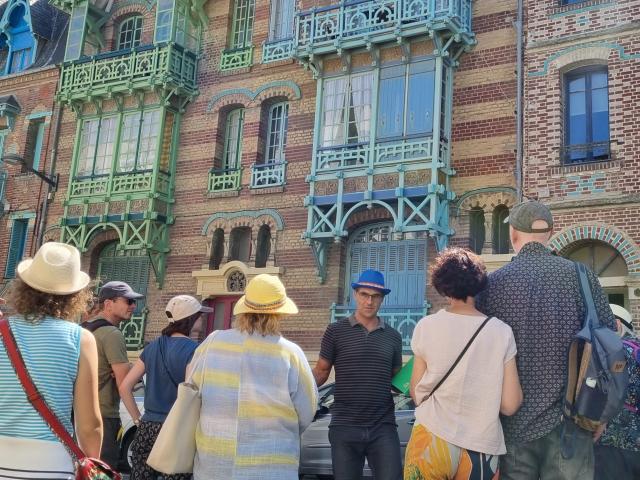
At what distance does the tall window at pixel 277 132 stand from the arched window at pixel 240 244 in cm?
185

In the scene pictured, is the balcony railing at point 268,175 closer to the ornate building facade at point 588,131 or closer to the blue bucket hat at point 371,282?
the ornate building facade at point 588,131

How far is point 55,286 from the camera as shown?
3.72 metres

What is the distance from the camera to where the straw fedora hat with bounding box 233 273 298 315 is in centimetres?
450

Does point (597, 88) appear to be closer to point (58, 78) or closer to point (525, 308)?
point (525, 308)

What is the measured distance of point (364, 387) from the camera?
18.3 ft

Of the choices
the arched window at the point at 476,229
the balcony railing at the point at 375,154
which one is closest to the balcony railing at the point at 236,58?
the balcony railing at the point at 375,154

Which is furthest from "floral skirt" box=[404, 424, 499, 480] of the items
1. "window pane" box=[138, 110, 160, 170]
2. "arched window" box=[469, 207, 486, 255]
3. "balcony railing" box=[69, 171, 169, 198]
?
"window pane" box=[138, 110, 160, 170]

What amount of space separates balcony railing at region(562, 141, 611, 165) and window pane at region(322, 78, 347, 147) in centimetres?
481

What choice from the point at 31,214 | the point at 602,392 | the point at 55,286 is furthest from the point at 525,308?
the point at 31,214

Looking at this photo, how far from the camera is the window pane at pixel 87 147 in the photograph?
19625 millimetres

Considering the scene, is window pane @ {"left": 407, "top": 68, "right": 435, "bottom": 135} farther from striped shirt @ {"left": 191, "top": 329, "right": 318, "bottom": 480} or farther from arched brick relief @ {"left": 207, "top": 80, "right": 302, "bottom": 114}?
striped shirt @ {"left": 191, "top": 329, "right": 318, "bottom": 480}

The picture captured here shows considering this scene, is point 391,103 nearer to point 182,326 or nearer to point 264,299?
point 182,326

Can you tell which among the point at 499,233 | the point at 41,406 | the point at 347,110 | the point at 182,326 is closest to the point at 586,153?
the point at 499,233

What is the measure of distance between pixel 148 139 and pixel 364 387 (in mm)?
14502
